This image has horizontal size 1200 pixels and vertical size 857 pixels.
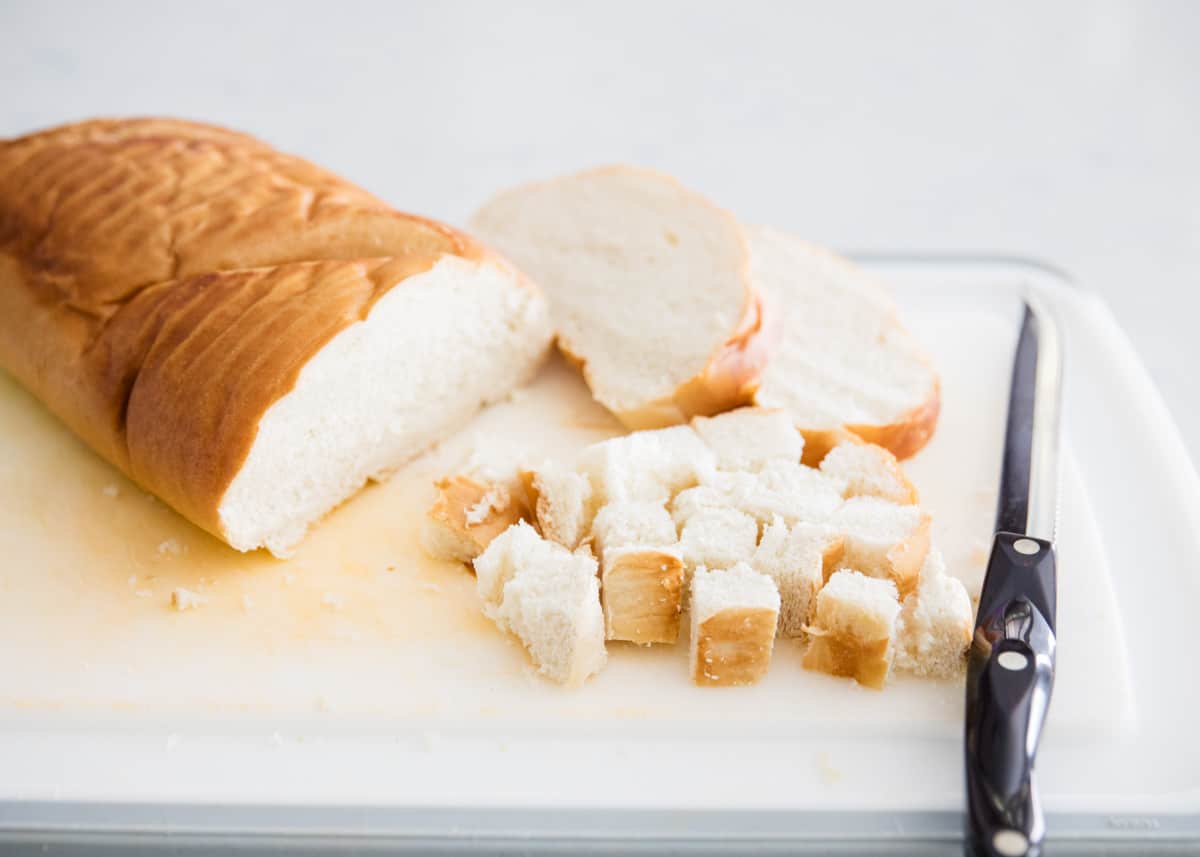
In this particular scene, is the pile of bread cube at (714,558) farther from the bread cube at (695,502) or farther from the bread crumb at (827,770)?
the bread crumb at (827,770)

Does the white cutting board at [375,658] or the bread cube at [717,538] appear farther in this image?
the bread cube at [717,538]

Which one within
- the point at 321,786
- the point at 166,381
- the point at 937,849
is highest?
the point at 166,381

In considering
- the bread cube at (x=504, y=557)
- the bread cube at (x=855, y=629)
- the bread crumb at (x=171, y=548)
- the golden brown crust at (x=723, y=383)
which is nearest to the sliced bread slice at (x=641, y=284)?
the golden brown crust at (x=723, y=383)

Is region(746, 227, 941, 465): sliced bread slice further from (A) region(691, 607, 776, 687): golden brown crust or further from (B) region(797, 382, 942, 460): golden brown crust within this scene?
(A) region(691, 607, 776, 687): golden brown crust

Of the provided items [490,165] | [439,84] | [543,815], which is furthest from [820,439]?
[439,84]

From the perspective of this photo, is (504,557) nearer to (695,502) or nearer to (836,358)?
(695,502)

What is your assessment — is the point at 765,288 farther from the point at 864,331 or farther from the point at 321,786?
the point at 321,786

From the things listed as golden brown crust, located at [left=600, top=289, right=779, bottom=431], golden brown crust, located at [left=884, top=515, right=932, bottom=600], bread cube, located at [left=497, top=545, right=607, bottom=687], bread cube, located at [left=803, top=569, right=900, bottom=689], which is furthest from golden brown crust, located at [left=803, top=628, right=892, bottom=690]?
golden brown crust, located at [left=600, top=289, right=779, bottom=431]
